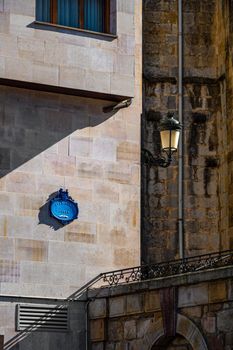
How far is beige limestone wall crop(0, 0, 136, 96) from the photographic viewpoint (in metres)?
33.1

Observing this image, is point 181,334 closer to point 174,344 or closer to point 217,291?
point 174,344

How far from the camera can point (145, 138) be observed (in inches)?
1567

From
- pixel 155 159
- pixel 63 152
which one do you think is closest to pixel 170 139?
pixel 155 159

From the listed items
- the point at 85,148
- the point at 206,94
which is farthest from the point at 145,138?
the point at 85,148

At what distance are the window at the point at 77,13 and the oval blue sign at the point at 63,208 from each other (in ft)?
13.9

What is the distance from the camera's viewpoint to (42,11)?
112 feet

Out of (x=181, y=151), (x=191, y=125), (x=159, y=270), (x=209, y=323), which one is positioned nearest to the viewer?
(x=209, y=323)

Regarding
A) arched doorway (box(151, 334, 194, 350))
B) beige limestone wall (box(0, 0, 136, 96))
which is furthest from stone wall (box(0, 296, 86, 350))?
beige limestone wall (box(0, 0, 136, 96))

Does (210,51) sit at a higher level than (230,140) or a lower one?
higher

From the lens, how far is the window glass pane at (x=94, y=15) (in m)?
34.6

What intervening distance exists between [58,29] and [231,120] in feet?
26.0

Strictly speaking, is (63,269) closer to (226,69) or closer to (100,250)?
(100,250)

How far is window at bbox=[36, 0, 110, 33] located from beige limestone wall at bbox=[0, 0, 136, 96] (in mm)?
379

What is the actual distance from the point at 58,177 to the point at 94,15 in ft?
14.0
